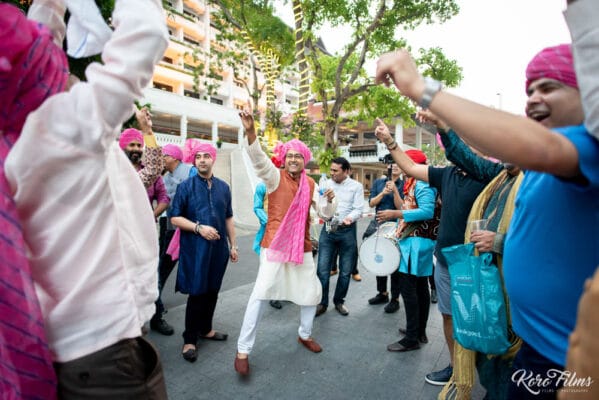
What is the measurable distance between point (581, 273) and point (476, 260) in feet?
2.89

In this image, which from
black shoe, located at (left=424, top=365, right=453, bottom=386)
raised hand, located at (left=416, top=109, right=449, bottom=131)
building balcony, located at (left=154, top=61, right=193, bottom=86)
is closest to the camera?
raised hand, located at (left=416, top=109, right=449, bottom=131)

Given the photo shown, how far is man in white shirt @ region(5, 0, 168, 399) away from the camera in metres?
0.95

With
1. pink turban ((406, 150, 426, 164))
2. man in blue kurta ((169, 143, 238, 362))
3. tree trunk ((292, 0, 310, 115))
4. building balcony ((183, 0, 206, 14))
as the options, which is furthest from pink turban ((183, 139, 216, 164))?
building balcony ((183, 0, 206, 14))

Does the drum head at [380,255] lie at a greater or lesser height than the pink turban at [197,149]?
lesser

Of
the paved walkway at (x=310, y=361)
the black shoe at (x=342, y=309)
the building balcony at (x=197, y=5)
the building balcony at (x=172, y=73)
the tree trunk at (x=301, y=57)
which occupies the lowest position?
the paved walkway at (x=310, y=361)

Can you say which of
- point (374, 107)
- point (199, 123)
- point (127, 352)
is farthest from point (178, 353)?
point (199, 123)

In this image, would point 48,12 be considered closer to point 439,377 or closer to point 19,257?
point 19,257

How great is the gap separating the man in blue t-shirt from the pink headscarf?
205 cm

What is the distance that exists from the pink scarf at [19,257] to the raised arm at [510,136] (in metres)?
1.17

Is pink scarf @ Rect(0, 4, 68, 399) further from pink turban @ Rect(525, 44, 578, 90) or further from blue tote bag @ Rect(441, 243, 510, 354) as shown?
blue tote bag @ Rect(441, 243, 510, 354)

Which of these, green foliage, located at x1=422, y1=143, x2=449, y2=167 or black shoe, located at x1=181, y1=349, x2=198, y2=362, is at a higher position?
green foliage, located at x1=422, y1=143, x2=449, y2=167

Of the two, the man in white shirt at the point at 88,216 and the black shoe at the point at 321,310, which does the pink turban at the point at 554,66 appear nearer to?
the man in white shirt at the point at 88,216

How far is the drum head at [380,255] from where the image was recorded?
3.48 meters

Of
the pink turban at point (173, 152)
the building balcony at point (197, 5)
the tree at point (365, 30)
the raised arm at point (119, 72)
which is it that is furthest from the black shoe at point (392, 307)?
the building balcony at point (197, 5)
